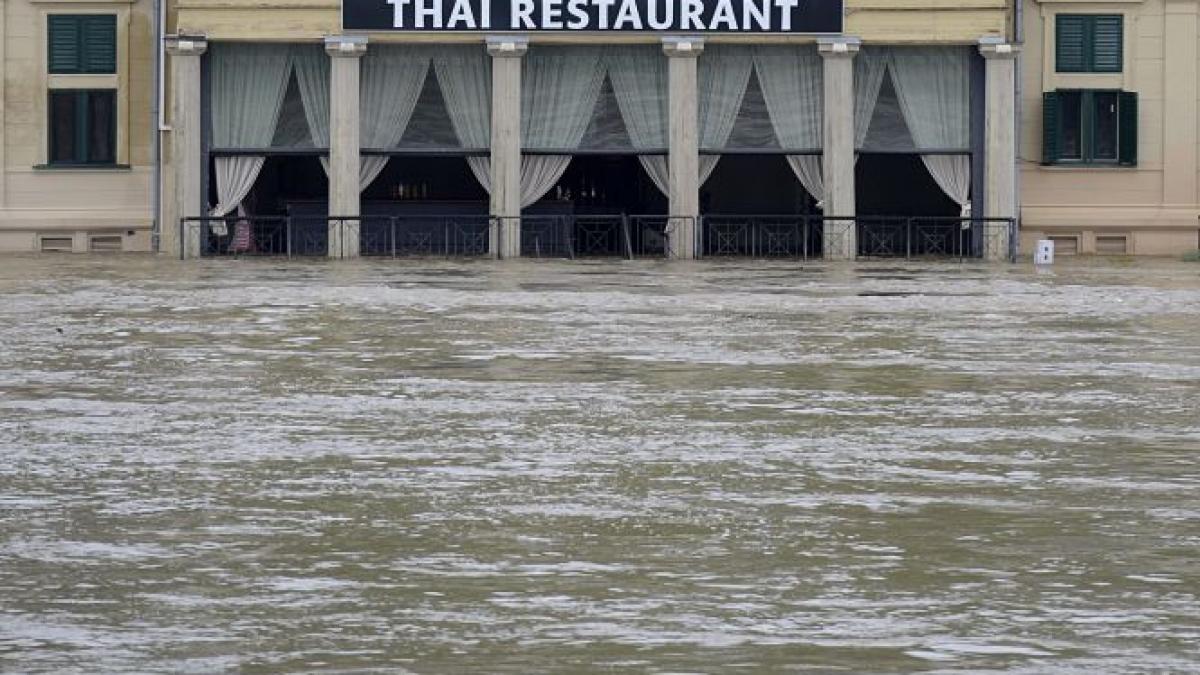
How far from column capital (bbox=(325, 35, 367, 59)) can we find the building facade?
4.11 m

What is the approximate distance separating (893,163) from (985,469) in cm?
3583

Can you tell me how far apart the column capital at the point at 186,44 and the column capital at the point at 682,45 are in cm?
763

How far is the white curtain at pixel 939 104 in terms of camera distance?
156 feet

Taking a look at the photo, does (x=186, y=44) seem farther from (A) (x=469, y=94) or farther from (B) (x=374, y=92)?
(A) (x=469, y=94)

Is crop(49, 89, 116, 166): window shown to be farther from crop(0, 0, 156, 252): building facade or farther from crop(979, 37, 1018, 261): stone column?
crop(979, 37, 1018, 261): stone column

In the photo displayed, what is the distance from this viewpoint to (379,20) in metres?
46.8

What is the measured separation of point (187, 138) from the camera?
1833 inches

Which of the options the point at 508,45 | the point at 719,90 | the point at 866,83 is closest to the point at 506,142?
the point at 508,45

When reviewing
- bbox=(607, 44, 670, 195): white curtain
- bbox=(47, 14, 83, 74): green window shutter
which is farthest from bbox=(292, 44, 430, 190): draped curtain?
bbox=(47, 14, 83, 74): green window shutter

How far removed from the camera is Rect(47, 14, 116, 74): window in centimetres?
4919

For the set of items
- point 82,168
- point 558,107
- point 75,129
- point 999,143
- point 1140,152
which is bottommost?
point 82,168

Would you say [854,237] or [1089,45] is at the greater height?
[1089,45]

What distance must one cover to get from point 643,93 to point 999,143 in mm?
6039

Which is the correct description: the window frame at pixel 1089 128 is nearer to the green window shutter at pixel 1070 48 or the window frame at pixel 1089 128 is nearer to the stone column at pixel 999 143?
the green window shutter at pixel 1070 48
